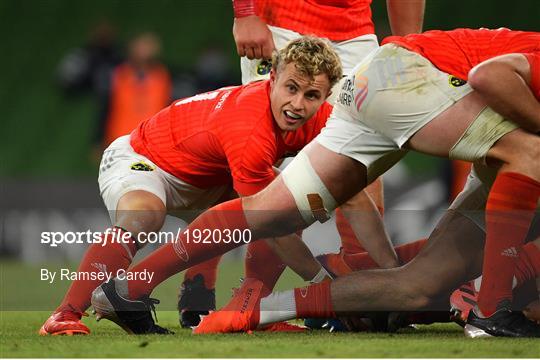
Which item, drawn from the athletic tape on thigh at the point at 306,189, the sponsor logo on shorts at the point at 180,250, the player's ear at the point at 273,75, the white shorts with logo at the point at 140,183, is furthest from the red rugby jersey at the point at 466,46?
the white shorts with logo at the point at 140,183

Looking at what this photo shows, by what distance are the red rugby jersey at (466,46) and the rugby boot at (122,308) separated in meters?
1.20

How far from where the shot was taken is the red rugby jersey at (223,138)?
159 inches

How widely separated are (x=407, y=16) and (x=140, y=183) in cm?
142

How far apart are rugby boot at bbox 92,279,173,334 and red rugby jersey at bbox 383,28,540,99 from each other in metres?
1.20

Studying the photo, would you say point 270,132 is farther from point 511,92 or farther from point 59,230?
point 59,230

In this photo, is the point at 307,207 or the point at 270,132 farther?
the point at 270,132

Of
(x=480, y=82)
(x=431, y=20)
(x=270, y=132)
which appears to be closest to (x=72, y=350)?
(x=270, y=132)

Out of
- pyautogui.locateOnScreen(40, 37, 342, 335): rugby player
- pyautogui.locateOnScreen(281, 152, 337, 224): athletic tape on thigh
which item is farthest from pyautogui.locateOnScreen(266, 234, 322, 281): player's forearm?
pyautogui.locateOnScreen(281, 152, 337, 224): athletic tape on thigh

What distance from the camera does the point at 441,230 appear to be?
3.99 m

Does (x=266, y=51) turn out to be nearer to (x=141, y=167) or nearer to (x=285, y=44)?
(x=285, y=44)

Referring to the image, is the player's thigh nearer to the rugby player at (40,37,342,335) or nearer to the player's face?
the rugby player at (40,37,342,335)

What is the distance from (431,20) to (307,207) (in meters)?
7.78

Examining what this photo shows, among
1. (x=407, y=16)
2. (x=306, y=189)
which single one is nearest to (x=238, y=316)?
(x=306, y=189)

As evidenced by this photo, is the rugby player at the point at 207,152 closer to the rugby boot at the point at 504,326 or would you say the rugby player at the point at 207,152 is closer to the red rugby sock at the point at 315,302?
the red rugby sock at the point at 315,302
